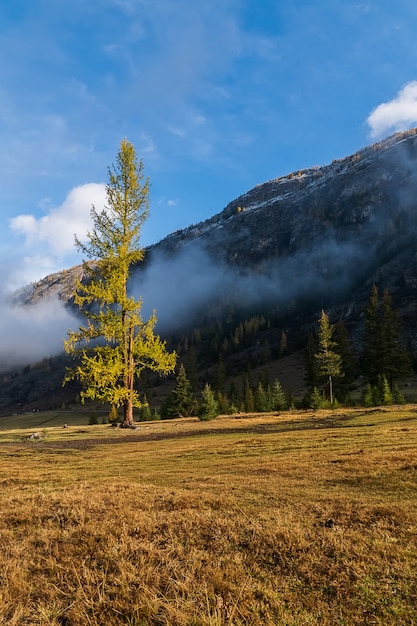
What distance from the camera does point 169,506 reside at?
9.24 m

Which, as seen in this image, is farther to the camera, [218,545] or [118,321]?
[118,321]

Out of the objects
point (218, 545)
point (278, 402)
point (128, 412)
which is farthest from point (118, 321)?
point (278, 402)

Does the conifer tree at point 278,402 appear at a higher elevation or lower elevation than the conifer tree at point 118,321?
lower

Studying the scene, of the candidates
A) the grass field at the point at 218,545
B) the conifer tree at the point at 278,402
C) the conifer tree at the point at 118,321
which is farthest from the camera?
the conifer tree at the point at 278,402

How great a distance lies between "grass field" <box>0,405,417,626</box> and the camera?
4.79 metres

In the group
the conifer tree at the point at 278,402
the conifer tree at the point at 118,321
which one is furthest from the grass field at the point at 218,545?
the conifer tree at the point at 278,402

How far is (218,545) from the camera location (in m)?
6.71

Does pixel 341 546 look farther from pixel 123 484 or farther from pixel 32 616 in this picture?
pixel 123 484

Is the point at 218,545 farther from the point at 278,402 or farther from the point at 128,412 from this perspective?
the point at 278,402

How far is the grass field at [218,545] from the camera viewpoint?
15.7 ft

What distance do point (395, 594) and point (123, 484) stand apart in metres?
8.51

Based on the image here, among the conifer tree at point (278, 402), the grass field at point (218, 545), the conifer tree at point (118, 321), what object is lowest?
the conifer tree at point (278, 402)

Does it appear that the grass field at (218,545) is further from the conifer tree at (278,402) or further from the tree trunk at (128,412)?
the conifer tree at (278,402)

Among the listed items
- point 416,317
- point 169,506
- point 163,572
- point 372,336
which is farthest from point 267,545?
point 416,317
